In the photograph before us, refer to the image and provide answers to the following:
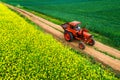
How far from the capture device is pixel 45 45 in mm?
15641

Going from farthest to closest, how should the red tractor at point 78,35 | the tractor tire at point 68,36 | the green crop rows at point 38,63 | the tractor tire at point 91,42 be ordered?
the tractor tire at point 68,36 < the tractor tire at point 91,42 < the red tractor at point 78,35 < the green crop rows at point 38,63

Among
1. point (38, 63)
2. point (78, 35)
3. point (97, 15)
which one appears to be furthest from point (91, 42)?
point (97, 15)

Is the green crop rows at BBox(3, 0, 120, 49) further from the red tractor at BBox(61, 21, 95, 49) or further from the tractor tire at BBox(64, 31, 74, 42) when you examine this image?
the tractor tire at BBox(64, 31, 74, 42)

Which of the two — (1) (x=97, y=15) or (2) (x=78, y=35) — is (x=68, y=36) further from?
(1) (x=97, y=15)

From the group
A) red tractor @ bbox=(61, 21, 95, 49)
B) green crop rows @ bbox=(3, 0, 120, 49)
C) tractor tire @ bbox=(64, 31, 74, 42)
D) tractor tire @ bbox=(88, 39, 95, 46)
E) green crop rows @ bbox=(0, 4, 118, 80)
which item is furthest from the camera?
green crop rows @ bbox=(3, 0, 120, 49)

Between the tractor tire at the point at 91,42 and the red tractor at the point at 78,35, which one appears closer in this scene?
the red tractor at the point at 78,35

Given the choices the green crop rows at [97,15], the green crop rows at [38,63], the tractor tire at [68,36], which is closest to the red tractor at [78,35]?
the tractor tire at [68,36]

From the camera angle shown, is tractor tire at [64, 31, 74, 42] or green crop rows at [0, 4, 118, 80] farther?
tractor tire at [64, 31, 74, 42]

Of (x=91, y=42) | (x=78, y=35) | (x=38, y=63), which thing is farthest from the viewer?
(x=78, y=35)

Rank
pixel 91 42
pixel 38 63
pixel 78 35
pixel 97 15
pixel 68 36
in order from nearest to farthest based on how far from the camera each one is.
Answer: pixel 38 63, pixel 91 42, pixel 78 35, pixel 68 36, pixel 97 15

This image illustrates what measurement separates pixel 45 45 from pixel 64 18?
49.4ft

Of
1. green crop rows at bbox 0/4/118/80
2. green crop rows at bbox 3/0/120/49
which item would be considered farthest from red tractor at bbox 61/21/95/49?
green crop rows at bbox 0/4/118/80

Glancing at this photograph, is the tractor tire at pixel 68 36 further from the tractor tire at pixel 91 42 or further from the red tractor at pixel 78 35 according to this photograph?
the tractor tire at pixel 91 42

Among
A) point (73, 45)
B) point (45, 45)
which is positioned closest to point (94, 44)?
point (73, 45)
